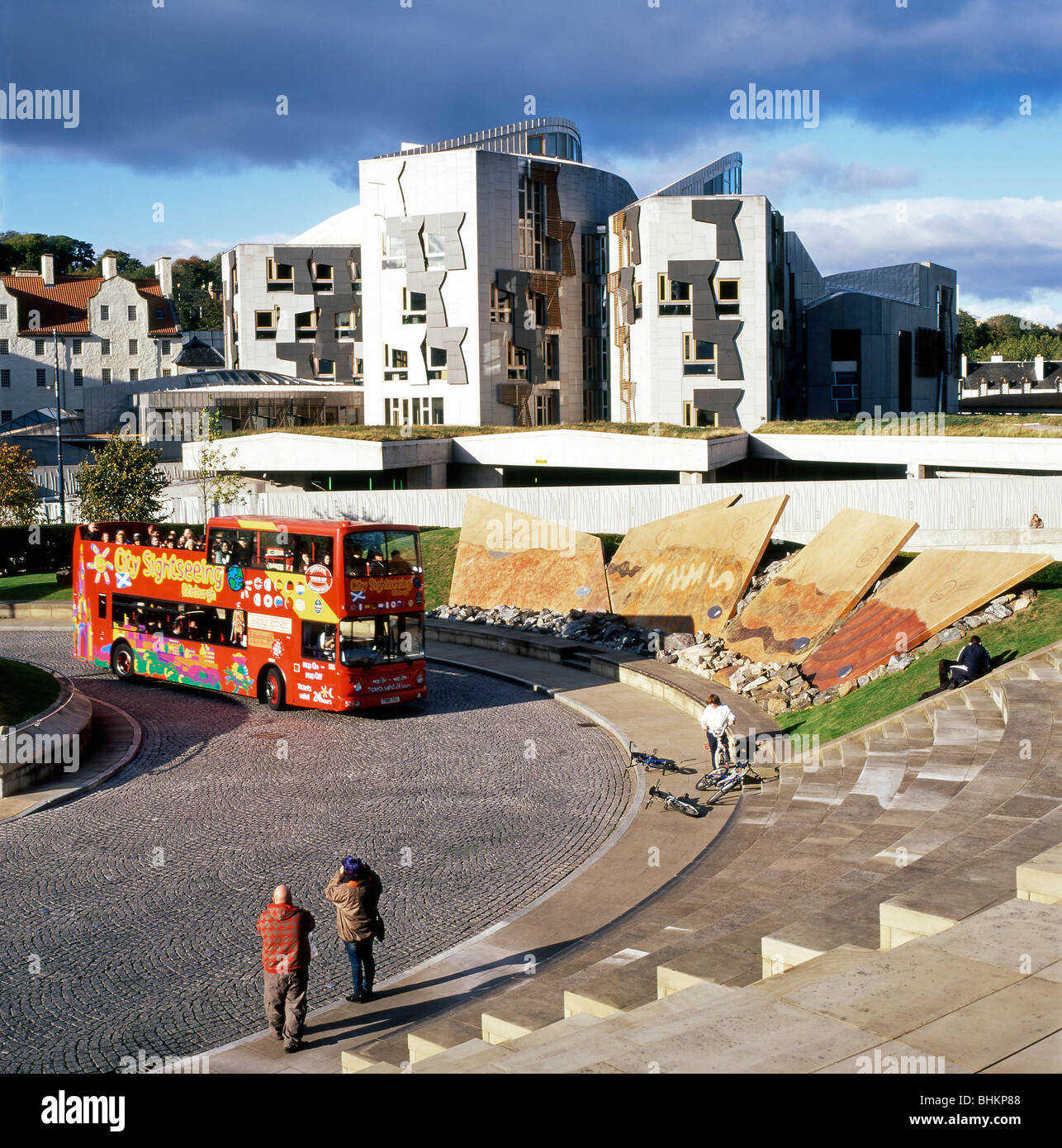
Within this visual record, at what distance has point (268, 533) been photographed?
25.1m

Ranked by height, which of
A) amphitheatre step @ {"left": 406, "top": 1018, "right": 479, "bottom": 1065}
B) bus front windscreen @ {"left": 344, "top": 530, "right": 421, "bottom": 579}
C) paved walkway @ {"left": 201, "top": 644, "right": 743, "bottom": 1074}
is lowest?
paved walkway @ {"left": 201, "top": 644, "right": 743, "bottom": 1074}

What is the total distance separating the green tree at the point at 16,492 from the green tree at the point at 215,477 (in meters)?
6.70

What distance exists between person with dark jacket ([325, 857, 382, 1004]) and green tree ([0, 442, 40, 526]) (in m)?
40.2

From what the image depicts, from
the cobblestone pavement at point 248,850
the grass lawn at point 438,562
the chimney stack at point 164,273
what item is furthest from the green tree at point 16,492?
the chimney stack at point 164,273

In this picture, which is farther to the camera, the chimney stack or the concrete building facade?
the chimney stack

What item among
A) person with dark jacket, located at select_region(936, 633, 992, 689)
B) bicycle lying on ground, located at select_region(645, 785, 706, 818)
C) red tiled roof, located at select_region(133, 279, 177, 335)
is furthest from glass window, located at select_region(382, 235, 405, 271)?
bicycle lying on ground, located at select_region(645, 785, 706, 818)

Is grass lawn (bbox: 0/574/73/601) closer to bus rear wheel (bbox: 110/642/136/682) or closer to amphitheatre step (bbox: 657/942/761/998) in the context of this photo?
bus rear wheel (bbox: 110/642/136/682)

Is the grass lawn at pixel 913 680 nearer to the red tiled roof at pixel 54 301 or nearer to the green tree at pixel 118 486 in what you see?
the green tree at pixel 118 486

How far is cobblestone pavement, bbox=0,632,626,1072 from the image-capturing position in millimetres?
11852

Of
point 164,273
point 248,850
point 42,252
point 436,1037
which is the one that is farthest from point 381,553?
point 42,252

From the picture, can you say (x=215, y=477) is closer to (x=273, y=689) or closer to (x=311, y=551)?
(x=273, y=689)

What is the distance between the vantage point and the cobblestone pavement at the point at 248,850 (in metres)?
11.9

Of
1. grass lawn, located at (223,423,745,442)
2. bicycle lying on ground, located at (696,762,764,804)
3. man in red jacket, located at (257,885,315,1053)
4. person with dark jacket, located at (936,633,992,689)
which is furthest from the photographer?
grass lawn, located at (223,423,745,442)

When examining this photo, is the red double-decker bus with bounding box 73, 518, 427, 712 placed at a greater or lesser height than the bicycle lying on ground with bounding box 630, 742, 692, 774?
greater
